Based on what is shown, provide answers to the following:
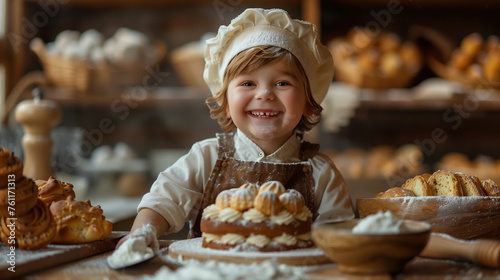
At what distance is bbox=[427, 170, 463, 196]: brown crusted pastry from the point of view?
3.38 feet

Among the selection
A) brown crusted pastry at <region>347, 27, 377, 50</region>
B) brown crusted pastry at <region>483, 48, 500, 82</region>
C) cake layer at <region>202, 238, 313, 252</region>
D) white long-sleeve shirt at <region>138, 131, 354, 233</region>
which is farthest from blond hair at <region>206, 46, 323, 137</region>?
brown crusted pastry at <region>483, 48, 500, 82</region>

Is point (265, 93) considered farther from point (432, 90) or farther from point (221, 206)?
point (432, 90)

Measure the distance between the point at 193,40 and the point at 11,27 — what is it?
95 centimetres

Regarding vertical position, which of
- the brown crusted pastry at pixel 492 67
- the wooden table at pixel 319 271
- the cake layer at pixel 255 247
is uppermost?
the brown crusted pastry at pixel 492 67

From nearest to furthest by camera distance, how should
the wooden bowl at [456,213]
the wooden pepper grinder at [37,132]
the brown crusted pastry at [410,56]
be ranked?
the wooden bowl at [456,213] < the wooden pepper grinder at [37,132] < the brown crusted pastry at [410,56]

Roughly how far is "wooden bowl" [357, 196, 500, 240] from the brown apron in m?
0.34

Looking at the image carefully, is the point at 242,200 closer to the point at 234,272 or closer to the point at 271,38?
the point at 234,272

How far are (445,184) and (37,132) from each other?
1.03 metres

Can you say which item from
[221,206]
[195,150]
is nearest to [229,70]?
[195,150]

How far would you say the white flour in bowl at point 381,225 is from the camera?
78cm

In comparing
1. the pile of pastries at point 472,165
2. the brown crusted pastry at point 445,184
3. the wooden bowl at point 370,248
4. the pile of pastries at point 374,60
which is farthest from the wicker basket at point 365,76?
the wooden bowl at point 370,248

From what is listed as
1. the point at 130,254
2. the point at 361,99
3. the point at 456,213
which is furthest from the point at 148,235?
the point at 361,99

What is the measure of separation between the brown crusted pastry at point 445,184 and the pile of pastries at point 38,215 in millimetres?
655

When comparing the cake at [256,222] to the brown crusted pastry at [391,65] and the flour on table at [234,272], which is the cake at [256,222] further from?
the brown crusted pastry at [391,65]
